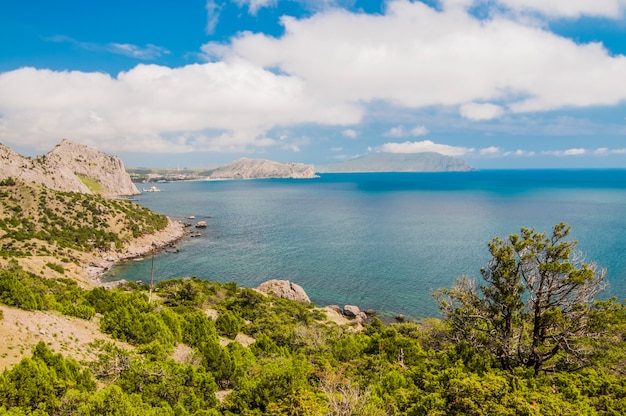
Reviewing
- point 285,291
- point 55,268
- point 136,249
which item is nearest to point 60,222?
point 136,249

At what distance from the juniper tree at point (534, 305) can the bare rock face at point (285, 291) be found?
3653 centimetres

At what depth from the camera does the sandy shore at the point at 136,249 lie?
2964 inches

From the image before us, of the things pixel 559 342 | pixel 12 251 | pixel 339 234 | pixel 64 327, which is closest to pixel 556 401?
pixel 559 342

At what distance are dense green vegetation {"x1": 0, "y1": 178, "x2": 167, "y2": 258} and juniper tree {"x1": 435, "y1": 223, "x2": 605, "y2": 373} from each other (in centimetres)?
7708

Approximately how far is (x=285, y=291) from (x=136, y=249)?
51274 mm

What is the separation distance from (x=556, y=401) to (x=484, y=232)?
335ft

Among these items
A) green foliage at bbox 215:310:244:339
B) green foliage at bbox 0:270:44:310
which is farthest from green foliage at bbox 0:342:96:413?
green foliage at bbox 215:310:244:339

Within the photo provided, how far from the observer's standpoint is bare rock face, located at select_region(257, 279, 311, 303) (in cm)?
6078

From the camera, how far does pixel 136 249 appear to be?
92.8 meters

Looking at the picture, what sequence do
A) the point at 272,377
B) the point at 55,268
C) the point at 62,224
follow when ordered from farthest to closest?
the point at 62,224, the point at 55,268, the point at 272,377

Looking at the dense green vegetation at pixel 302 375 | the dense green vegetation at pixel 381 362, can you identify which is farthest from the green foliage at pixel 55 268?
the dense green vegetation at pixel 302 375

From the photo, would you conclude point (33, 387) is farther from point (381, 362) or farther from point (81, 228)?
point (81, 228)

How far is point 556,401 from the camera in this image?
15.4 meters

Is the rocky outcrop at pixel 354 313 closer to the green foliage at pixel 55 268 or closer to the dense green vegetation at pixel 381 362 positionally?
the dense green vegetation at pixel 381 362
